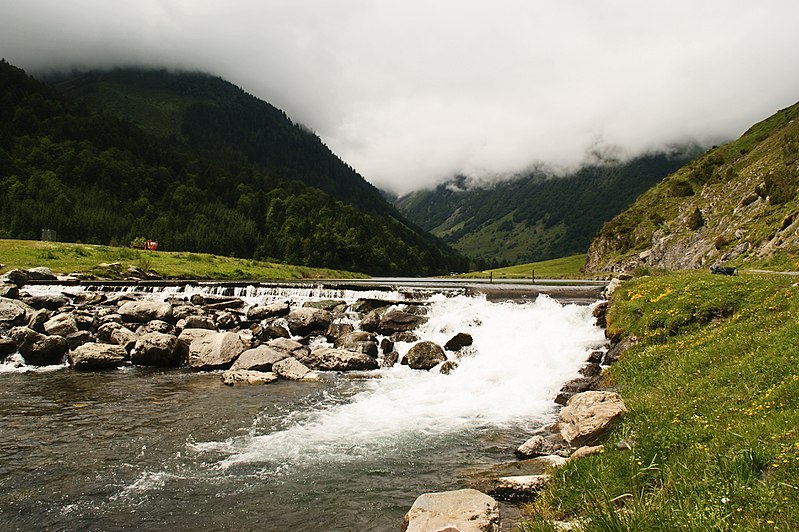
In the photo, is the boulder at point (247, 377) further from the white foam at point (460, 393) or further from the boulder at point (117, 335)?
the boulder at point (117, 335)

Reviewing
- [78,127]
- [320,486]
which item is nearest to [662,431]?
[320,486]

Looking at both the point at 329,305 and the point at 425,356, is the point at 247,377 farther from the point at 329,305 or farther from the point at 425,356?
the point at 329,305

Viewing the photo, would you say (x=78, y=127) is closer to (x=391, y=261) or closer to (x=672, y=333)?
(x=391, y=261)

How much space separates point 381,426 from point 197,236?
512ft

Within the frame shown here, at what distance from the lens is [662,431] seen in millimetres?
10203

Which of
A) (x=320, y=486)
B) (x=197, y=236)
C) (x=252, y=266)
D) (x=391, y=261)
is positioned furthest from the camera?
(x=391, y=261)

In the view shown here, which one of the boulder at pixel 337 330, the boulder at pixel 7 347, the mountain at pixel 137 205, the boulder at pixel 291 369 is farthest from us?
the mountain at pixel 137 205

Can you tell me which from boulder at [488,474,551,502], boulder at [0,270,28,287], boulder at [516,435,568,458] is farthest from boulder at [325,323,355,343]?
boulder at [0,270,28,287]

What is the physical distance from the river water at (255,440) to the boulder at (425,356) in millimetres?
934

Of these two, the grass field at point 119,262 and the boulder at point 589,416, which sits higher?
the grass field at point 119,262

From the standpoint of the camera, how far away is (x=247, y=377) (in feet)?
80.4

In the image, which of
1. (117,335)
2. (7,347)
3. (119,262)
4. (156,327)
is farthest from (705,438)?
→ (119,262)

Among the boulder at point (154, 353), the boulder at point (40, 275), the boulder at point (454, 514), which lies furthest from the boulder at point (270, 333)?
the boulder at point (40, 275)

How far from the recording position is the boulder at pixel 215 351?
2797 cm
